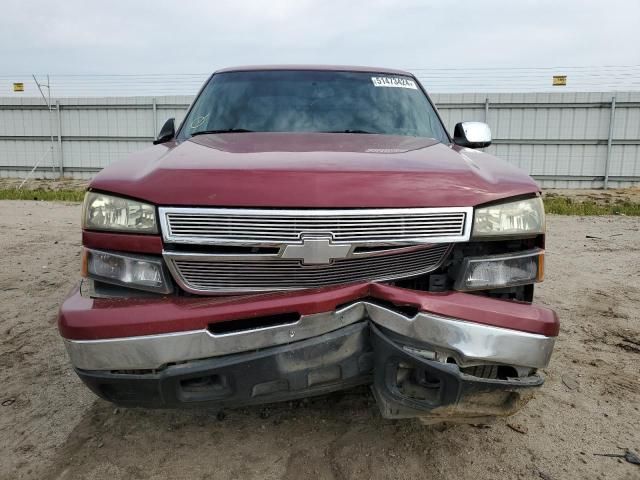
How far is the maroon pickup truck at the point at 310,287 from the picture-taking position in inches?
71.1

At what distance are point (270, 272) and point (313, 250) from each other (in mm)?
184

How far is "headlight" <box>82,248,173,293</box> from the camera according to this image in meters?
1.89

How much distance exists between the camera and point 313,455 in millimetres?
2199

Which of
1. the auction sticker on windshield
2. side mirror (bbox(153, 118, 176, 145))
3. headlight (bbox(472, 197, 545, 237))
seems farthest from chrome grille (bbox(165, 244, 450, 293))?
the auction sticker on windshield

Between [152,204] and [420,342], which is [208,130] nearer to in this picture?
[152,204]

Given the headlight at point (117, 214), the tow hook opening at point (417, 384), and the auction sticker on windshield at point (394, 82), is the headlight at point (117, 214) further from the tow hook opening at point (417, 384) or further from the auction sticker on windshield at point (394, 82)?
the auction sticker on windshield at point (394, 82)

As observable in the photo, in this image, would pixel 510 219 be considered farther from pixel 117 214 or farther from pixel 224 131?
pixel 224 131

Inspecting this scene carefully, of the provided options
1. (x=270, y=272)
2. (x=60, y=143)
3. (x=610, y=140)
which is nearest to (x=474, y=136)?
(x=270, y=272)

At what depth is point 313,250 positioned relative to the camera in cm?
181

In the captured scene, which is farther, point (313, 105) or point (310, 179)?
point (313, 105)

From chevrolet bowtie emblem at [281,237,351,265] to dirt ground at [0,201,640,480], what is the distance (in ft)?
2.96

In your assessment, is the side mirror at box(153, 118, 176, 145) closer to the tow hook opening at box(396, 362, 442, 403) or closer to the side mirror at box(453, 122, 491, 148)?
the side mirror at box(453, 122, 491, 148)

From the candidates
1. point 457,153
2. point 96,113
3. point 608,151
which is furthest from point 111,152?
point 457,153

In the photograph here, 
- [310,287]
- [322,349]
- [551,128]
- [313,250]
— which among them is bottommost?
[322,349]
